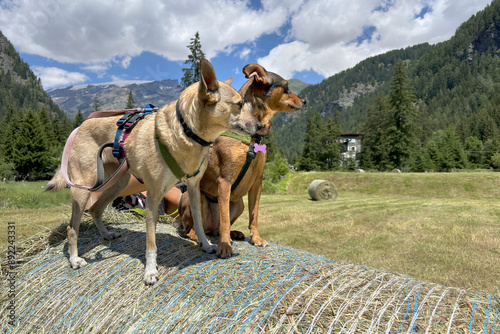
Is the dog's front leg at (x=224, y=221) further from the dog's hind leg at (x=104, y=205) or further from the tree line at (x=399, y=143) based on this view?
the tree line at (x=399, y=143)

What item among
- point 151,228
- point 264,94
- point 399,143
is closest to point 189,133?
point 151,228

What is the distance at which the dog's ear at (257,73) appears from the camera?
351 cm

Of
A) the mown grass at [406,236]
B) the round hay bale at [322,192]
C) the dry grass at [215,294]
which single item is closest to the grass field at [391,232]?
the mown grass at [406,236]

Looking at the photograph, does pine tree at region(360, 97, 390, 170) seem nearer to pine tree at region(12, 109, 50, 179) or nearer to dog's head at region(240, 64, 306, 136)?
dog's head at region(240, 64, 306, 136)

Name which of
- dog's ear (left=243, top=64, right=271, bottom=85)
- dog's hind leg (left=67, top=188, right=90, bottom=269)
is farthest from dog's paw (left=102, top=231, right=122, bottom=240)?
dog's ear (left=243, top=64, right=271, bottom=85)

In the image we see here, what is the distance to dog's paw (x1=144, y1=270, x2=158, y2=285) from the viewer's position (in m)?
2.74

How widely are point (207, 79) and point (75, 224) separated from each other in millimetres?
2379

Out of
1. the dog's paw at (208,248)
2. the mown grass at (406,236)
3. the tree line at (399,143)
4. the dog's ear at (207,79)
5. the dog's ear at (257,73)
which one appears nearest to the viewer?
the dog's ear at (207,79)

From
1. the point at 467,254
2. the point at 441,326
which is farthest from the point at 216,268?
the point at 467,254

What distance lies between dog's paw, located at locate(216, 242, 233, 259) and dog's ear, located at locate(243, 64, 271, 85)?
1.99 metres

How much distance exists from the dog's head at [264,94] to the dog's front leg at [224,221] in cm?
83

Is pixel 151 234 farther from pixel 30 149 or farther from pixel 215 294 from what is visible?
pixel 30 149

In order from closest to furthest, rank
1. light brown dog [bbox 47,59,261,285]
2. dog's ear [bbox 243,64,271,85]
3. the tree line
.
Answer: light brown dog [bbox 47,59,261,285], dog's ear [bbox 243,64,271,85], the tree line

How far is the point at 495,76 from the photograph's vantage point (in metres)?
150
